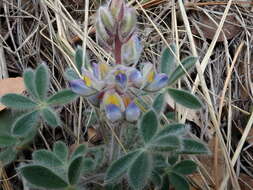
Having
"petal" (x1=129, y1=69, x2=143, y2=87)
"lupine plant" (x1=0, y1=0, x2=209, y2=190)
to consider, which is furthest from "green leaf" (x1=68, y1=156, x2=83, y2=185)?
"petal" (x1=129, y1=69, x2=143, y2=87)

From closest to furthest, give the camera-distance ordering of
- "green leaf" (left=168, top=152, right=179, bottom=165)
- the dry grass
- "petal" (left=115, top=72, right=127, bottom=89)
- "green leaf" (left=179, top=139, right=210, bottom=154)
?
"petal" (left=115, top=72, right=127, bottom=89), "green leaf" (left=179, top=139, right=210, bottom=154), "green leaf" (left=168, top=152, right=179, bottom=165), the dry grass

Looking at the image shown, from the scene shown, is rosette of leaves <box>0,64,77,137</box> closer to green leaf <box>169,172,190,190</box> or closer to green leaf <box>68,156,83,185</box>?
green leaf <box>68,156,83,185</box>

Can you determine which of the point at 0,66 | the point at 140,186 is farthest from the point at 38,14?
the point at 140,186

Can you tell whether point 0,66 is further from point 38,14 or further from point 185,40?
point 185,40

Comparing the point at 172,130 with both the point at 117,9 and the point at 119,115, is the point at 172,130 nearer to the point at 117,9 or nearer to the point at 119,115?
the point at 119,115

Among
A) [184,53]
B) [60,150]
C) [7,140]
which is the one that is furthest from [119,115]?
[184,53]

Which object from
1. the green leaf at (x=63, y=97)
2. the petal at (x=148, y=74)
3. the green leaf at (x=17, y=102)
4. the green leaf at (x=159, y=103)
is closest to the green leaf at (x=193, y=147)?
the green leaf at (x=159, y=103)
